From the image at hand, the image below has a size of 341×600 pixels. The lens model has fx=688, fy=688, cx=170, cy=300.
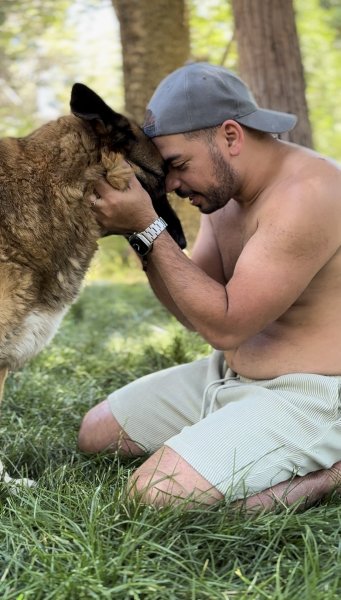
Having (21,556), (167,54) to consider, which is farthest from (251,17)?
(21,556)

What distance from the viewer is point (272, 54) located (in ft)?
16.7

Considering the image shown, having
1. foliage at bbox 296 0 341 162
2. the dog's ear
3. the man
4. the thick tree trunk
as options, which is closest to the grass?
the man

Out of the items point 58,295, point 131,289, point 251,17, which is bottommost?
point 131,289

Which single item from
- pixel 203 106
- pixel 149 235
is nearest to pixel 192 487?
pixel 149 235

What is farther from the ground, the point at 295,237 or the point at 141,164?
the point at 141,164

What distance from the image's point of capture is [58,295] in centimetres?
300

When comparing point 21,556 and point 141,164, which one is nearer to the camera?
point 21,556

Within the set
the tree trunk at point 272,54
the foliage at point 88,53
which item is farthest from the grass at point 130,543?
the foliage at point 88,53

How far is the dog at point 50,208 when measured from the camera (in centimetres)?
281

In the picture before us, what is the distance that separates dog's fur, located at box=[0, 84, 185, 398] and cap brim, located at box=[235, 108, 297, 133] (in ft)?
1.59

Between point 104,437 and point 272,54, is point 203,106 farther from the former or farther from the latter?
point 272,54

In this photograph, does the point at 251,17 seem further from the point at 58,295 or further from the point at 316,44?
the point at 316,44

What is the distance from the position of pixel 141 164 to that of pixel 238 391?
110 centimetres

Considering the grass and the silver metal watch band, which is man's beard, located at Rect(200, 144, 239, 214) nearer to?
the silver metal watch band
